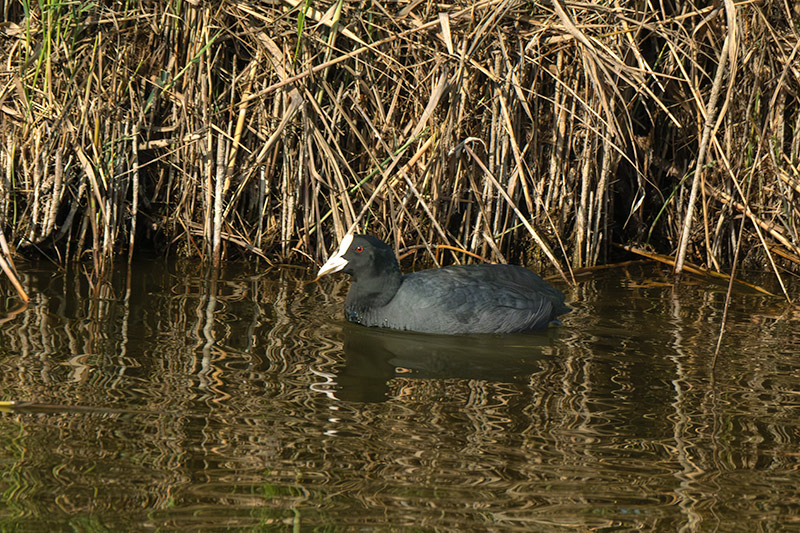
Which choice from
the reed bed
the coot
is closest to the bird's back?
the coot

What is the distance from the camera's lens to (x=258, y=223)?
6.03m

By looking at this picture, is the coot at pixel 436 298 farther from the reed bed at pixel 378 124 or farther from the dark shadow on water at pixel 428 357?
the reed bed at pixel 378 124

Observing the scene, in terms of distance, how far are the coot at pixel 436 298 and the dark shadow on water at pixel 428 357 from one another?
6 centimetres

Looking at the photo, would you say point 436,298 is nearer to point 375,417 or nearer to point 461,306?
point 461,306

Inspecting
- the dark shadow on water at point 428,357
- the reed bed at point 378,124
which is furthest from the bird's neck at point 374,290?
the reed bed at point 378,124

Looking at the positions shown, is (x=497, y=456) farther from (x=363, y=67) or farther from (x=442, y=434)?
(x=363, y=67)

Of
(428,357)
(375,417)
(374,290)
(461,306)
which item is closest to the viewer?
(375,417)

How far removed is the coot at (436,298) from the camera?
4824 mm

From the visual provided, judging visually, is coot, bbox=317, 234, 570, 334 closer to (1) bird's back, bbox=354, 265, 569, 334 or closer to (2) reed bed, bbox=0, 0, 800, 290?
(1) bird's back, bbox=354, 265, 569, 334

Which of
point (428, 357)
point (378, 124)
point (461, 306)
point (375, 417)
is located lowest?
point (375, 417)

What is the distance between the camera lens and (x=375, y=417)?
141 inches

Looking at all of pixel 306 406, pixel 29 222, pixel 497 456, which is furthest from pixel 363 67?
pixel 497 456

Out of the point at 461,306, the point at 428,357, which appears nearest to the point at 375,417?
the point at 428,357

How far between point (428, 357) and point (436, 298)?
41 cm
